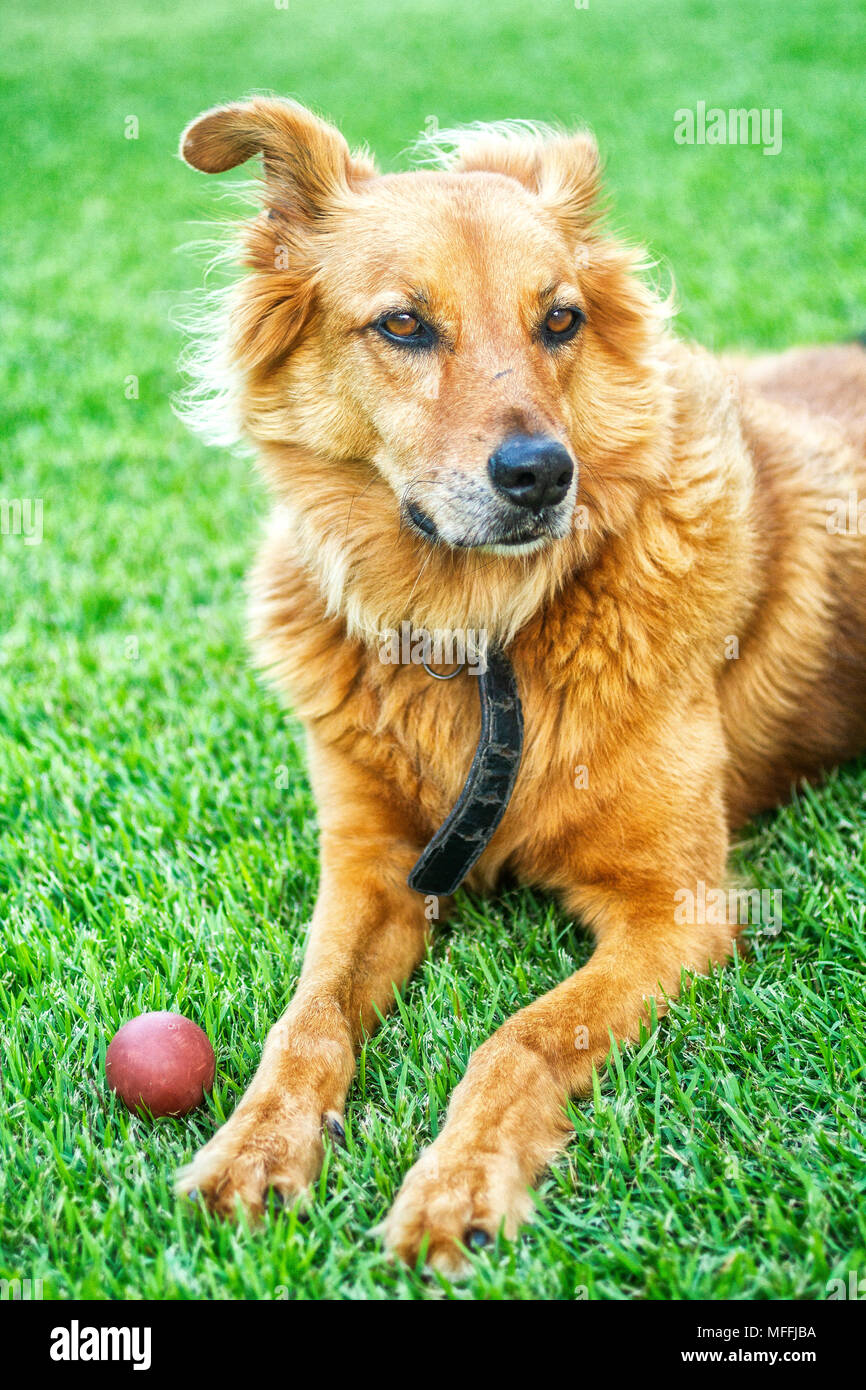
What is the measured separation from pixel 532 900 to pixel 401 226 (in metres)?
1.88

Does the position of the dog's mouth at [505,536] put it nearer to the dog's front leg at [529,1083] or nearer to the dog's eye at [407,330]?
the dog's eye at [407,330]

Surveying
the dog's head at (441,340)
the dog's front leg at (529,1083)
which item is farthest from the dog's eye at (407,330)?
the dog's front leg at (529,1083)

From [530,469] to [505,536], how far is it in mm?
208

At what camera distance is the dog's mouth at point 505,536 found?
291 cm

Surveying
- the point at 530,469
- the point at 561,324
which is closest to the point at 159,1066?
the point at 530,469

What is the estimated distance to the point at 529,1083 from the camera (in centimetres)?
251

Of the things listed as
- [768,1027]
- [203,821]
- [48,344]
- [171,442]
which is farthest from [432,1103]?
[48,344]

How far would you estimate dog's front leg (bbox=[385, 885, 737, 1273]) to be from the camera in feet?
7.29

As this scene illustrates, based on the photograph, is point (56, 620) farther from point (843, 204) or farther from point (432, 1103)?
point (843, 204)

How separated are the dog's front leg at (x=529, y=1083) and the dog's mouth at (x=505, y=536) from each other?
3.10 ft

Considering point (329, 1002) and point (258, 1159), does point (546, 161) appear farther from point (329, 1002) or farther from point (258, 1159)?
point (258, 1159)

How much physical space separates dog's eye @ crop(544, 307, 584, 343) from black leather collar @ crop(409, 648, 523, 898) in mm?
983

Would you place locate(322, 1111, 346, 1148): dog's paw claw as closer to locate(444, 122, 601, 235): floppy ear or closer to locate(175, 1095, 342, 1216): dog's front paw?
locate(175, 1095, 342, 1216): dog's front paw

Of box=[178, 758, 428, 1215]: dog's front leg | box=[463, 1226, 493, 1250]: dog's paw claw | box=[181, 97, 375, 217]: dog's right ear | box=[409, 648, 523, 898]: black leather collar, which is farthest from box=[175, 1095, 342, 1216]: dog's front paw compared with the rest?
box=[181, 97, 375, 217]: dog's right ear
